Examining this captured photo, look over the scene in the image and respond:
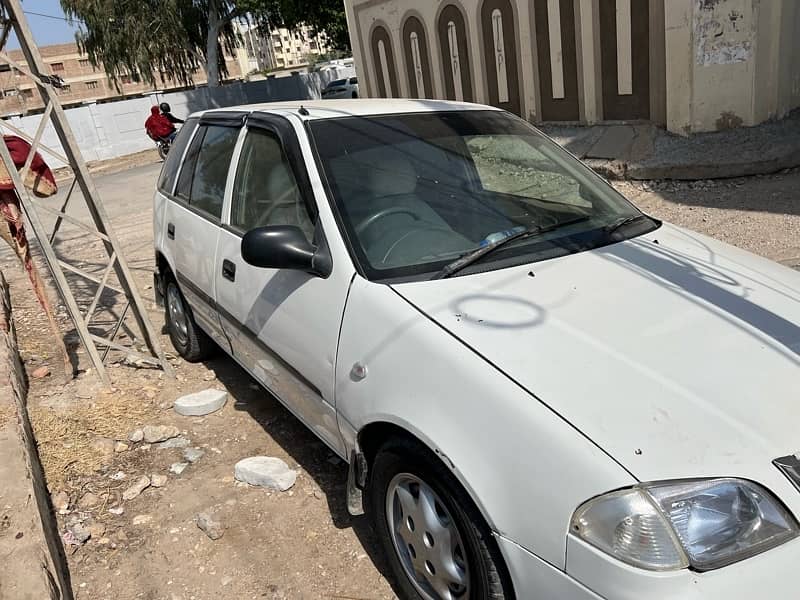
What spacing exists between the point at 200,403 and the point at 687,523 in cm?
324

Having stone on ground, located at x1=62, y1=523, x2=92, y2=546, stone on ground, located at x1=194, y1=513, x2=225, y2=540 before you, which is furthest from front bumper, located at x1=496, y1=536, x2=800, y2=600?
stone on ground, located at x1=62, y1=523, x2=92, y2=546

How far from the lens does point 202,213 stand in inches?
156

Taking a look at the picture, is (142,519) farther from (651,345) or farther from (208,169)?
(651,345)

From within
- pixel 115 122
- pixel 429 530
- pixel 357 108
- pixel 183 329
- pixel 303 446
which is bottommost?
pixel 303 446

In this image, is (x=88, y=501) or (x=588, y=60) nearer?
(x=88, y=501)

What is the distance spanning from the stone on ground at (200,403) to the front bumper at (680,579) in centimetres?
299

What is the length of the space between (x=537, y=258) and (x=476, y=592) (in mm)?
1240

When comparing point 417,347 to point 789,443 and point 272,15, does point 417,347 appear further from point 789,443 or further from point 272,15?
point 272,15

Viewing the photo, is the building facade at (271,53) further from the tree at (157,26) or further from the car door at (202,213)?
the car door at (202,213)

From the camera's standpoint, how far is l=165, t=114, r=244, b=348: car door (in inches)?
148

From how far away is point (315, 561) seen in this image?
2.85 metres

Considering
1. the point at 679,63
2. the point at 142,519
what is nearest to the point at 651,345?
the point at 142,519

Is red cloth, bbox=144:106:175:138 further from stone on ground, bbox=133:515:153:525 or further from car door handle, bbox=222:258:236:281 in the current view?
stone on ground, bbox=133:515:153:525

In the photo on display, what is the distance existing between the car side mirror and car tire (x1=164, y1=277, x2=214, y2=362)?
A: 2119 mm
